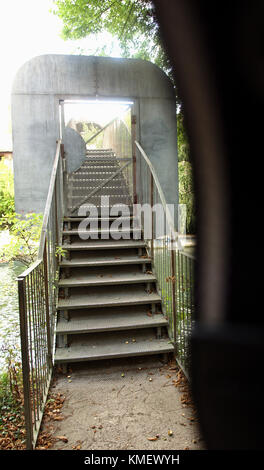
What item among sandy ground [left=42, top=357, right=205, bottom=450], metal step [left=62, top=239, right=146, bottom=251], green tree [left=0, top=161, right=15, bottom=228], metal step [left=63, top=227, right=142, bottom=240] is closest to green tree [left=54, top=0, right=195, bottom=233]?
metal step [left=63, top=227, right=142, bottom=240]

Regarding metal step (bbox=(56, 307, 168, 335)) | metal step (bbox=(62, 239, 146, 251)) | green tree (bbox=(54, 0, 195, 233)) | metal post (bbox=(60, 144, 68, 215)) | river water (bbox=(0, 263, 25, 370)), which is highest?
green tree (bbox=(54, 0, 195, 233))

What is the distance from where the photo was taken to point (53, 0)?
10.1 meters

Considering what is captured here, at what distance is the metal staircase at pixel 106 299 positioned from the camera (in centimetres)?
387

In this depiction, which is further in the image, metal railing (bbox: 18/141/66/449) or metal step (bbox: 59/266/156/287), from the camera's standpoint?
metal step (bbox: 59/266/156/287)

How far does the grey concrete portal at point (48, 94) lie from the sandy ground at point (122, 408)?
3.24m

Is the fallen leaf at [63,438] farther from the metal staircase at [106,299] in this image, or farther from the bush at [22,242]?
the bush at [22,242]

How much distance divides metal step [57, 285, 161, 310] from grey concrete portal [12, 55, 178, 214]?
206 centimetres

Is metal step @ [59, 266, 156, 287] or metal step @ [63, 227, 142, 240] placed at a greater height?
metal step @ [63, 227, 142, 240]

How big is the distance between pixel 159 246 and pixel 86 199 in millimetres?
2204

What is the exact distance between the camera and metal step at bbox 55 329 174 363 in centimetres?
368

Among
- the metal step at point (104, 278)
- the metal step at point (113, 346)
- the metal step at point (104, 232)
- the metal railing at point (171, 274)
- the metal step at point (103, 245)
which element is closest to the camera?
the metal railing at point (171, 274)

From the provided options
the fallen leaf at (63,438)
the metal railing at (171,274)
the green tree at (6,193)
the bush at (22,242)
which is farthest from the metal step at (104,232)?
the green tree at (6,193)

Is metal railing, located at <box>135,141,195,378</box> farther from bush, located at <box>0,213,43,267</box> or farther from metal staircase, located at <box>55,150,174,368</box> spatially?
bush, located at <box>0,213,43,267</box>
